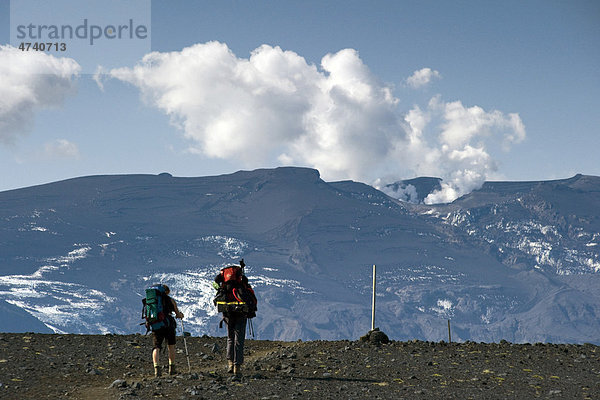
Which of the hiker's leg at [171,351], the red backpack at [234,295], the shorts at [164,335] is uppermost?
the red backpack at [234,295]

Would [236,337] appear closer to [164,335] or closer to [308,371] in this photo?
[164,335]

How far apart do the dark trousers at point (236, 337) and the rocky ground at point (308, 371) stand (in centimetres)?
64

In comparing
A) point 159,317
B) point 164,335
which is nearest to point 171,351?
point 164,335

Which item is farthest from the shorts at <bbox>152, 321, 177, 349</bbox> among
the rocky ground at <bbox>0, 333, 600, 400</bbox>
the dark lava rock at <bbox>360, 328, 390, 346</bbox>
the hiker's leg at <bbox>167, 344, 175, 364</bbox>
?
the dark lava rock at <bbox>360, 328, 390, 346</bbox>

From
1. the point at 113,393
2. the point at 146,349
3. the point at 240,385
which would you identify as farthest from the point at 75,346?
the point at 240,385

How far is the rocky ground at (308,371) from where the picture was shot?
22531mm

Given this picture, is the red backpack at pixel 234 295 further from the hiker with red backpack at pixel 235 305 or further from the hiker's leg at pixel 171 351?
the hiker's leg at pixel 171 351

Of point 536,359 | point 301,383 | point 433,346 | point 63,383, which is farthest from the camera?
point 433,346

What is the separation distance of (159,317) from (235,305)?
262 centimetres

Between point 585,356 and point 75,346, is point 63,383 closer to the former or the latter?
point 75,346

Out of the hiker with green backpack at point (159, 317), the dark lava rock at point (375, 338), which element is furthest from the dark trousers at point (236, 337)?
the dark lava rock at point (375, 338)

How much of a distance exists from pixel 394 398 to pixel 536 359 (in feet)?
32.2

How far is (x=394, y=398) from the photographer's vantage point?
21703 millimetres

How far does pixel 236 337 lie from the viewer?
24703mm
